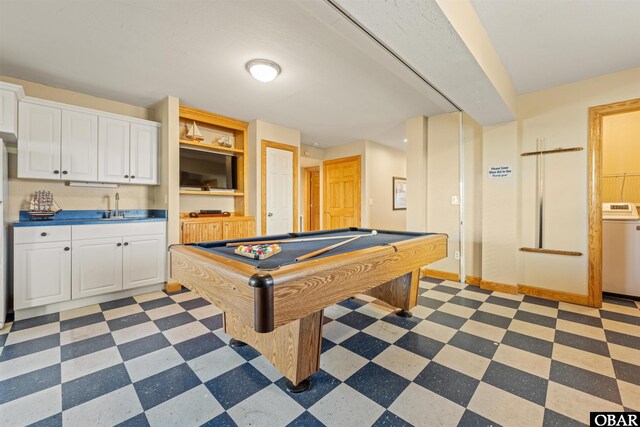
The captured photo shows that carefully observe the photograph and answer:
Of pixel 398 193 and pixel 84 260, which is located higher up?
pixel 398 193

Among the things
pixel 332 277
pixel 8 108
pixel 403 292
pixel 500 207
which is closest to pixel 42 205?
pixel 8 108

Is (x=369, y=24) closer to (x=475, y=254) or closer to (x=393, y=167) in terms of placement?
(x=475, y=254)

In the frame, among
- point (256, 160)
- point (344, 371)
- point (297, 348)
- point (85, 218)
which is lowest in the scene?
point (344, 371)

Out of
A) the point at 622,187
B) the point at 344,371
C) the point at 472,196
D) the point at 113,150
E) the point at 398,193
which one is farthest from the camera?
the point at 398,193

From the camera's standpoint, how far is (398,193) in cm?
646

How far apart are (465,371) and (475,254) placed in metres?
2.29

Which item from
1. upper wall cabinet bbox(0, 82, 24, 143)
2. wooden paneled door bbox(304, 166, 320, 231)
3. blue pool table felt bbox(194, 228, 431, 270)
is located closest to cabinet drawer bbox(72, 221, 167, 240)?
upper wall cabinet bbox(0, 82, 24, 143)

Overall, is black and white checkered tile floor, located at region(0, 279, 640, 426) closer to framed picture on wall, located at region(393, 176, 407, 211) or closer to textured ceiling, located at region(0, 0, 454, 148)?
textured ceiling, located at region(0, 0, 454, 148)

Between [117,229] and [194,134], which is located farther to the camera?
[194,134]

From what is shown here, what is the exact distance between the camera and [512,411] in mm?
1370

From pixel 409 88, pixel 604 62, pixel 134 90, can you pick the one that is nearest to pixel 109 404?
pixel 134 90

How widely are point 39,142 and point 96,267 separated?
1423 millimetres

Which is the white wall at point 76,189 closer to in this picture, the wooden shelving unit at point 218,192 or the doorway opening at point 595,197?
the wooden shelving unit at point 218,192

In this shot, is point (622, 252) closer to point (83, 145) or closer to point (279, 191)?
point (279, 191)
